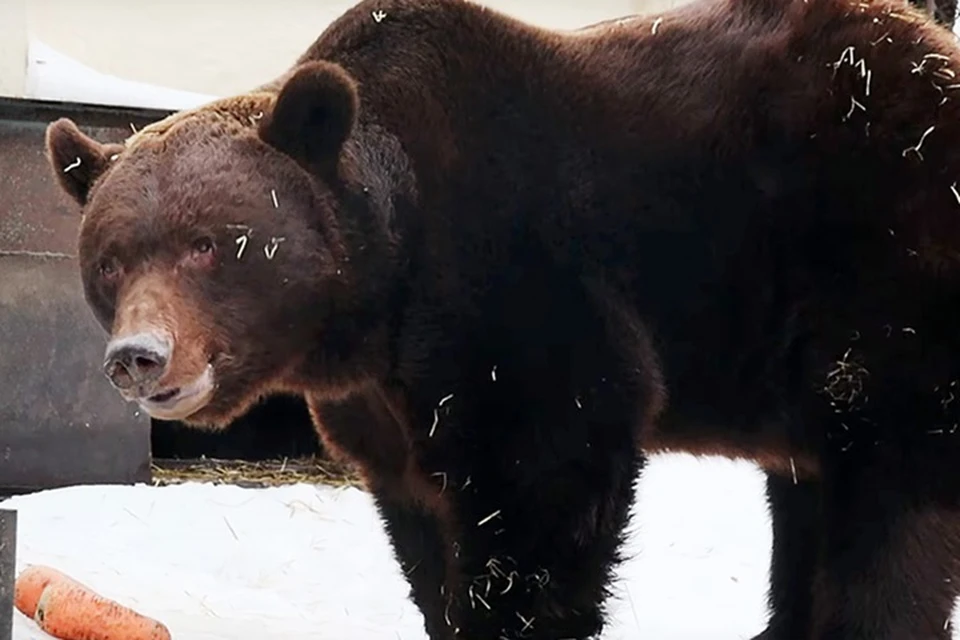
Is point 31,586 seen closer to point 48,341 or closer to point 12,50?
point 48,341

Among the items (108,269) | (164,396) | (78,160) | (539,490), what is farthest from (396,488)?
(78,160)

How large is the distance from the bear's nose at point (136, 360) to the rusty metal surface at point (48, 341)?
5.26 meters

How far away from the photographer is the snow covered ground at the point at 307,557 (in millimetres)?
6316

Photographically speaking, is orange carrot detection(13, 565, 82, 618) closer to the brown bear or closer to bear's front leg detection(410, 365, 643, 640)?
the brown bear

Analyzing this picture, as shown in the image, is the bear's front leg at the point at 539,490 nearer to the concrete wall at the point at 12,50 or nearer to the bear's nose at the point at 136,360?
the bear's nose at the point at 136,360

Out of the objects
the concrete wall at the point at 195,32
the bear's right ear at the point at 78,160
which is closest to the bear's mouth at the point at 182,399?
the bear's right ear at the point at 78,160

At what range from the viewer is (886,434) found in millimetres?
4320

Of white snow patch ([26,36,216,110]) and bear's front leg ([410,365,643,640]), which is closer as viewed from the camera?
bear's front leg ([410,365,643,640])

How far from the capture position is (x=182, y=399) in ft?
13.0

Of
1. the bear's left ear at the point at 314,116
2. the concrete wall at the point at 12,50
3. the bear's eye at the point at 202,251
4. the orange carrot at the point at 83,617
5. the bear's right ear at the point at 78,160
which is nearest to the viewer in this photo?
the bear's eye at the point at 202,251

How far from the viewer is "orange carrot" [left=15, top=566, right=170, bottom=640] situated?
5062mm

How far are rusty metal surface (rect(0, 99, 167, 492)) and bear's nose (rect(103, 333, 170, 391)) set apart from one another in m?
5.26

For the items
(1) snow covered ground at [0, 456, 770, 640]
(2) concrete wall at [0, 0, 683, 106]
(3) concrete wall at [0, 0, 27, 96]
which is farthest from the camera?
(2) concrete wall at [0, 0, 683, 106]

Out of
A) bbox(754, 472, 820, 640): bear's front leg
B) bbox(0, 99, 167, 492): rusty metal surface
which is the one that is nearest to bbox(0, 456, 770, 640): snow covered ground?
bbox(754, 472, 820, 640): bear's front leg
